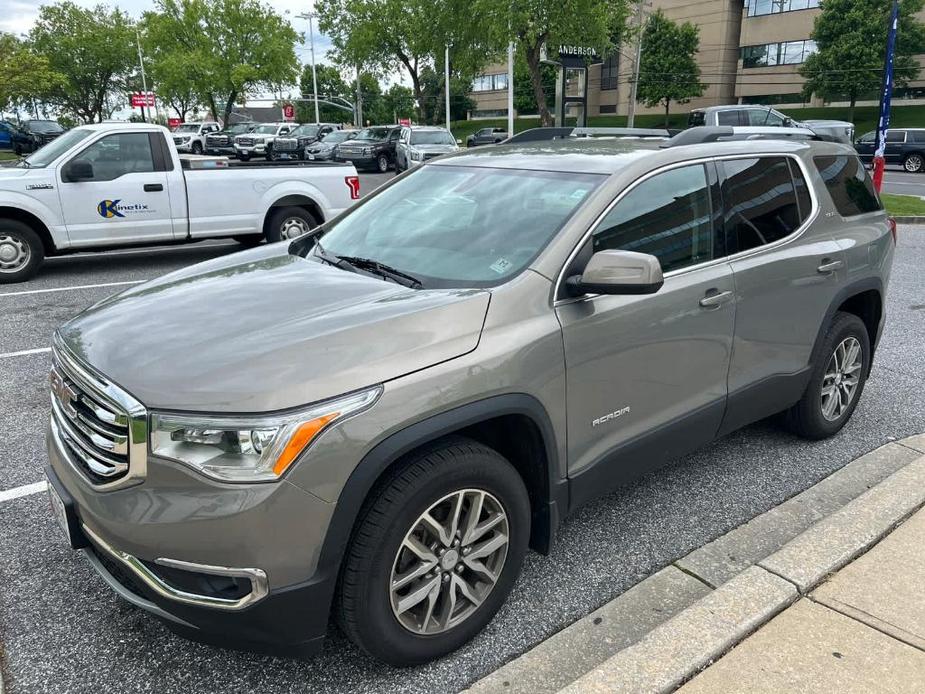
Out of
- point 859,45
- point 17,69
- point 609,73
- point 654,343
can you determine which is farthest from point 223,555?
point 609,73

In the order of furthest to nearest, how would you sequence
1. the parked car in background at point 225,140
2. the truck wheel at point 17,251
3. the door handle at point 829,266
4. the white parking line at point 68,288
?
the parked car in background at point 225,140 < the truck wheel at point 17,251 < the white parking line at point 68,288 < the door handle at point 829,266

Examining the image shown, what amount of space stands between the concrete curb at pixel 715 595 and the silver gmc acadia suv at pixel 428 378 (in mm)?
330

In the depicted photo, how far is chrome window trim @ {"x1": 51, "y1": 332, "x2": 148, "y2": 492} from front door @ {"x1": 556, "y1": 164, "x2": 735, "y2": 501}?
Result: 4.65 ft

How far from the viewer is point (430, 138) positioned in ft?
80.0

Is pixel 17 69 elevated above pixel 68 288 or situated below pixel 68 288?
above

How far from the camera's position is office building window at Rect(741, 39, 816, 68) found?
51531mm

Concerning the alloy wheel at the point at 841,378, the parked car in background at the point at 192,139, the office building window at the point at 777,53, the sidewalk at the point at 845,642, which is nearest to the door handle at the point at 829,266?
the alloy wheel at the point at 841,378

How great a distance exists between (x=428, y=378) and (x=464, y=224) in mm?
1101

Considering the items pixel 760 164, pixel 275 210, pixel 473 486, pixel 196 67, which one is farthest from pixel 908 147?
Result: pixel 196 67

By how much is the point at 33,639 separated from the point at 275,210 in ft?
26.1

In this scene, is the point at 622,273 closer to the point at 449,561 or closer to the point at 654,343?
the point at 654,343

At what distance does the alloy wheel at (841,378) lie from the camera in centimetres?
421

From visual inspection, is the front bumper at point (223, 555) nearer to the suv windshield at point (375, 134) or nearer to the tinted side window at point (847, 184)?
the tinted side window at point (847, 184)

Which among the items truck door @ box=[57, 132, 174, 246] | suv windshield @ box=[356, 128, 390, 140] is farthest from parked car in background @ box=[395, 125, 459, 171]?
truck door @ box=[57, 132, 174, 246]
